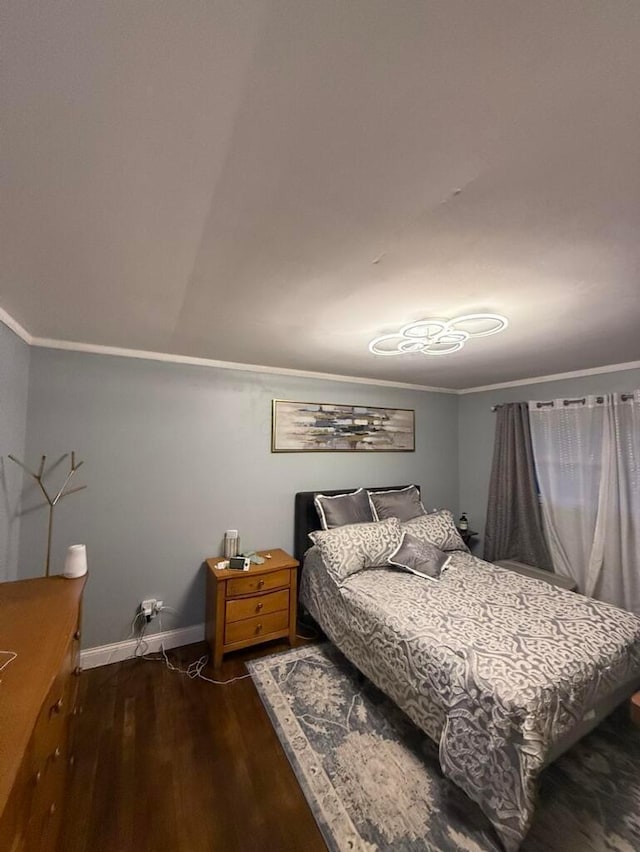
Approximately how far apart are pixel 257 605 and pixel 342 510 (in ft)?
3.22

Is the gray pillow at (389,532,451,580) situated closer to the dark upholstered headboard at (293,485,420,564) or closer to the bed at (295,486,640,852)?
the bed at (295,486,640,852)

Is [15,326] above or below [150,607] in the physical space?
above

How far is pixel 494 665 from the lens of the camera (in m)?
1.37

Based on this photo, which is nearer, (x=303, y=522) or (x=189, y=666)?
(x=189, y=666)

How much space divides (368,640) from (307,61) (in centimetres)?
230

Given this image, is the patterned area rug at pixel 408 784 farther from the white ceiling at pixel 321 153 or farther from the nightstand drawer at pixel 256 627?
the white ceiling at pixel 321 153

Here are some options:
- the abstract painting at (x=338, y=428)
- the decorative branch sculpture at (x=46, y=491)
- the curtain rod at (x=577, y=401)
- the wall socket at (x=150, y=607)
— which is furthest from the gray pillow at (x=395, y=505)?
the decorative branch sculpture at (x=46, y=491)

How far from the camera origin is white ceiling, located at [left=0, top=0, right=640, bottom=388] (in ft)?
1.70

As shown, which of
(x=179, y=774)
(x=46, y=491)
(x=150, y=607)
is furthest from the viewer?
(x=150, y=607)

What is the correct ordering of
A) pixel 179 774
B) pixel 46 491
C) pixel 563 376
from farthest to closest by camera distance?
pixel 563 376 < pixel 46 491 < pixel 179 774

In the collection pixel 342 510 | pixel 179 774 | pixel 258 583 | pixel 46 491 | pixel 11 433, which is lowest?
pixel 179 774

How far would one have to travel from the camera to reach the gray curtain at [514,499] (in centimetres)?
309

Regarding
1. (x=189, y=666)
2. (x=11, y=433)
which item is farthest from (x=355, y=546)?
(x=11, y=433)

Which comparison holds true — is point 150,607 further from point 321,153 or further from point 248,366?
point 321,153
